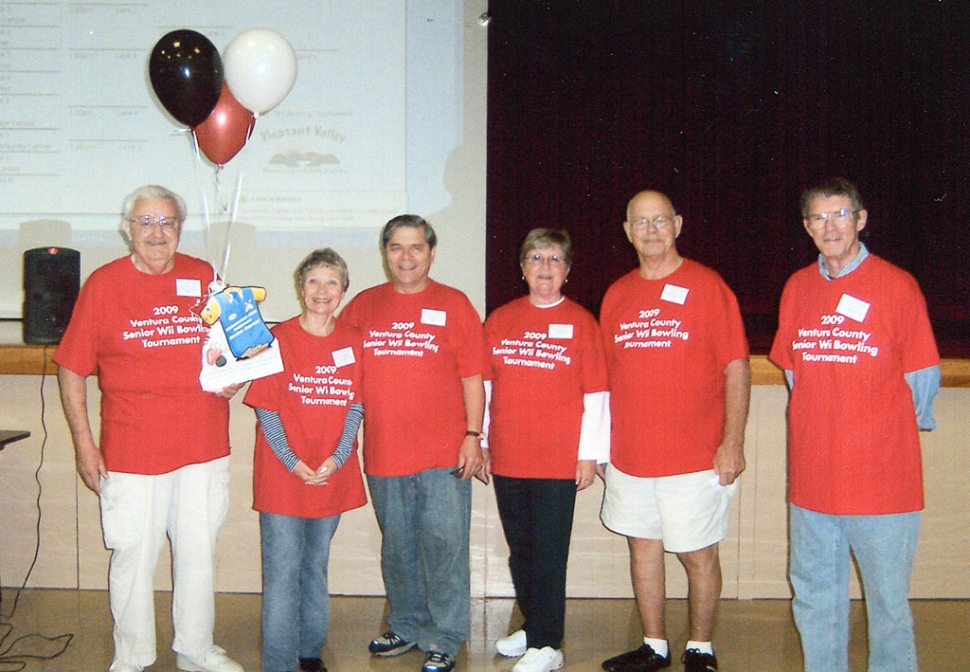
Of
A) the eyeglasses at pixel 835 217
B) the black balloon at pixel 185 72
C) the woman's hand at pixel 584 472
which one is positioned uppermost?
the black balloon at pixel 185 72

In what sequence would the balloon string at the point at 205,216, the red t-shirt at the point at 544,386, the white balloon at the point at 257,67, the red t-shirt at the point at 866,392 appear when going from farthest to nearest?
the balloon string at the point at 205,216, the white balloon at the point at 257,67, the red t-shirt at the point at 544,386, the red t-shirt at the point at 866,392

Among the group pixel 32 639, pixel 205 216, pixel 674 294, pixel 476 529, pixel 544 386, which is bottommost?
pixel 32 639

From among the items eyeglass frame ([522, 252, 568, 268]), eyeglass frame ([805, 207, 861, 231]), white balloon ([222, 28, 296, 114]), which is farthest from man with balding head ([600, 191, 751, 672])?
white balloon ([222, 28, 296, 114])

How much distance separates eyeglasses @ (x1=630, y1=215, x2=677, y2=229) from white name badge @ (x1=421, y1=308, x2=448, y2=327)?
0.64m

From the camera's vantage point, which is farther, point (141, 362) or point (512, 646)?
point (512, 646)

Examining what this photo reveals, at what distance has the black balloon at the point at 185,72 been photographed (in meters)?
2.56

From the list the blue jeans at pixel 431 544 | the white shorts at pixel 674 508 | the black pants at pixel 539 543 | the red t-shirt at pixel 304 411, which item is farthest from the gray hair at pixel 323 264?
the white shorts at pixel 674 508

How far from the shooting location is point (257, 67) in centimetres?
269

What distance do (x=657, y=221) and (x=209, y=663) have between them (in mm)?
1907

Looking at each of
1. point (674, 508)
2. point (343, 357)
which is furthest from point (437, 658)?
point (343, 357)

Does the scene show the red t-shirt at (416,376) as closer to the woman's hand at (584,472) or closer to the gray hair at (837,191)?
the woman's hand at (584,472)

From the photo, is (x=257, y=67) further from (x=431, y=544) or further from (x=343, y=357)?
(x=431, y=544)

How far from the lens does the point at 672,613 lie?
328 centimetres

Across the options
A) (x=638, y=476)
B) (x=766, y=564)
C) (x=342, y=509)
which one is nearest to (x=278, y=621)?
(x=342, y=509)
